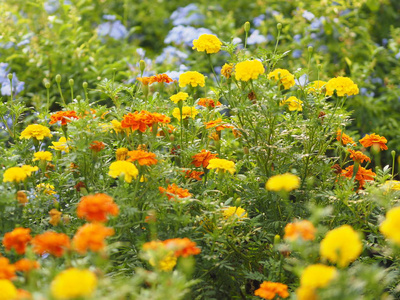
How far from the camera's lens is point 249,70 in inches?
71.8

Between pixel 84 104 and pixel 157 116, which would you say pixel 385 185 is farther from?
pixel 84 104

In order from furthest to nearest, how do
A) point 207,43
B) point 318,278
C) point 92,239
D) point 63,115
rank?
point 207,43
point 63,115
point 92,239
point 318,278

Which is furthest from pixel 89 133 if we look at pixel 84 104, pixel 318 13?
pixel 318 13

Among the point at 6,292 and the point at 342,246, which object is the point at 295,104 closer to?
the point at 342,246

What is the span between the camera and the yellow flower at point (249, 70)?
181cm

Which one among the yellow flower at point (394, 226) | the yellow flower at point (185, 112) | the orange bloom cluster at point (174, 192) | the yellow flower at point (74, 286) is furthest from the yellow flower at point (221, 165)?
the yellow flower at point (74, 286)

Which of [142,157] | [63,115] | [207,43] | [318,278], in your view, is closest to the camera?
[318,278]

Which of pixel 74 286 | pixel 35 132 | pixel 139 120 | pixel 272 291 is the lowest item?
pixel 272 291

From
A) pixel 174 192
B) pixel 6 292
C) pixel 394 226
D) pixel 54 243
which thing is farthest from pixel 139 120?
pixel 394 226

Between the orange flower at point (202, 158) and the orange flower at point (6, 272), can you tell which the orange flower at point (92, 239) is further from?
the orange flower at point (202, 158)

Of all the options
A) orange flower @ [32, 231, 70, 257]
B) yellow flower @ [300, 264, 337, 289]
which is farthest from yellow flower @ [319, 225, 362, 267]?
orange flower @ [32, 231, 70, 257]

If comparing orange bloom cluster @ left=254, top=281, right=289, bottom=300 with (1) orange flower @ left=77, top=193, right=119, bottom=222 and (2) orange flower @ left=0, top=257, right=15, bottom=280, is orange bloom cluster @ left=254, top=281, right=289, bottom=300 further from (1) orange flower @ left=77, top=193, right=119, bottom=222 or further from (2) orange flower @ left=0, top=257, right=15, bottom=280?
(2) orange flower @ left=0, top=257, right=15, bottom=280

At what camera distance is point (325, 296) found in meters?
1.11

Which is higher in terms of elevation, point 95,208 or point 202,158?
point 95,208
